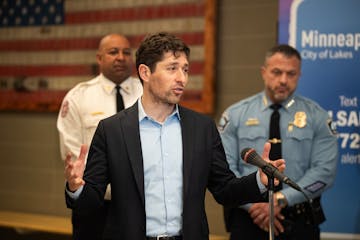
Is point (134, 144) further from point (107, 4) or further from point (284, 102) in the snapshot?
point (107, 4)

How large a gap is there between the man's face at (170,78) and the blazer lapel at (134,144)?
0.45 feet

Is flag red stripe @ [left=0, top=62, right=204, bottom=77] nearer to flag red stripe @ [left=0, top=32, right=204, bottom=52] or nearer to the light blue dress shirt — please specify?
flag red stripe @ [left=0, top=32, right=204, bottom=52]

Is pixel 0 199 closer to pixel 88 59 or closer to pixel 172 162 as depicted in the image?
pixel 88 59

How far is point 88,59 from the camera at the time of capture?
4.95 m

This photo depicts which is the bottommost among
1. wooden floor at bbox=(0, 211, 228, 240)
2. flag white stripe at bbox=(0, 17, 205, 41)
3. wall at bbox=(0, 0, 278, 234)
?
wooden floor at bbox=(0, 211, 228, 240)

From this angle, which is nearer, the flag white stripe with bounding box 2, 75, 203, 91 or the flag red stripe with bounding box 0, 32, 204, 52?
the flag red stripe with bounding box 0, 32, 204, 52

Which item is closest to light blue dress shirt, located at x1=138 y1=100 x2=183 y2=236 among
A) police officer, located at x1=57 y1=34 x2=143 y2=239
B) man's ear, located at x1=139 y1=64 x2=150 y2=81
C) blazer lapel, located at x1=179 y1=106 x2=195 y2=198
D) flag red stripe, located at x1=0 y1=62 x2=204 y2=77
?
blazer lapel, located at x1=179 y1=106 x2=195 y2=198

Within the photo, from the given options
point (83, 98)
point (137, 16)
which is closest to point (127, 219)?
point (83, 98)

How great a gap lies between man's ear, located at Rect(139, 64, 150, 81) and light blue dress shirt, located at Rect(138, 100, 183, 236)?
0.18 metres

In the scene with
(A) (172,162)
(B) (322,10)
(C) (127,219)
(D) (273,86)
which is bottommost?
(C) (127,219)

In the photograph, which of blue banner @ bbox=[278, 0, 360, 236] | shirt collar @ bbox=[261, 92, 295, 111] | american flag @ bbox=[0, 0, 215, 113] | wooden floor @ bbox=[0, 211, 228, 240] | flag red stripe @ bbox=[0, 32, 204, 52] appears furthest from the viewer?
flag red stripe @ bbox=[0, 32, 204, 52]

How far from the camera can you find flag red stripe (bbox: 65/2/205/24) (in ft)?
14.7

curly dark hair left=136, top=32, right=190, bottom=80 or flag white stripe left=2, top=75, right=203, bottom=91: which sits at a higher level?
curly dark hair left=136, top=32, right=190, bottom=80

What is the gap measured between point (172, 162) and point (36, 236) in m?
2.68
